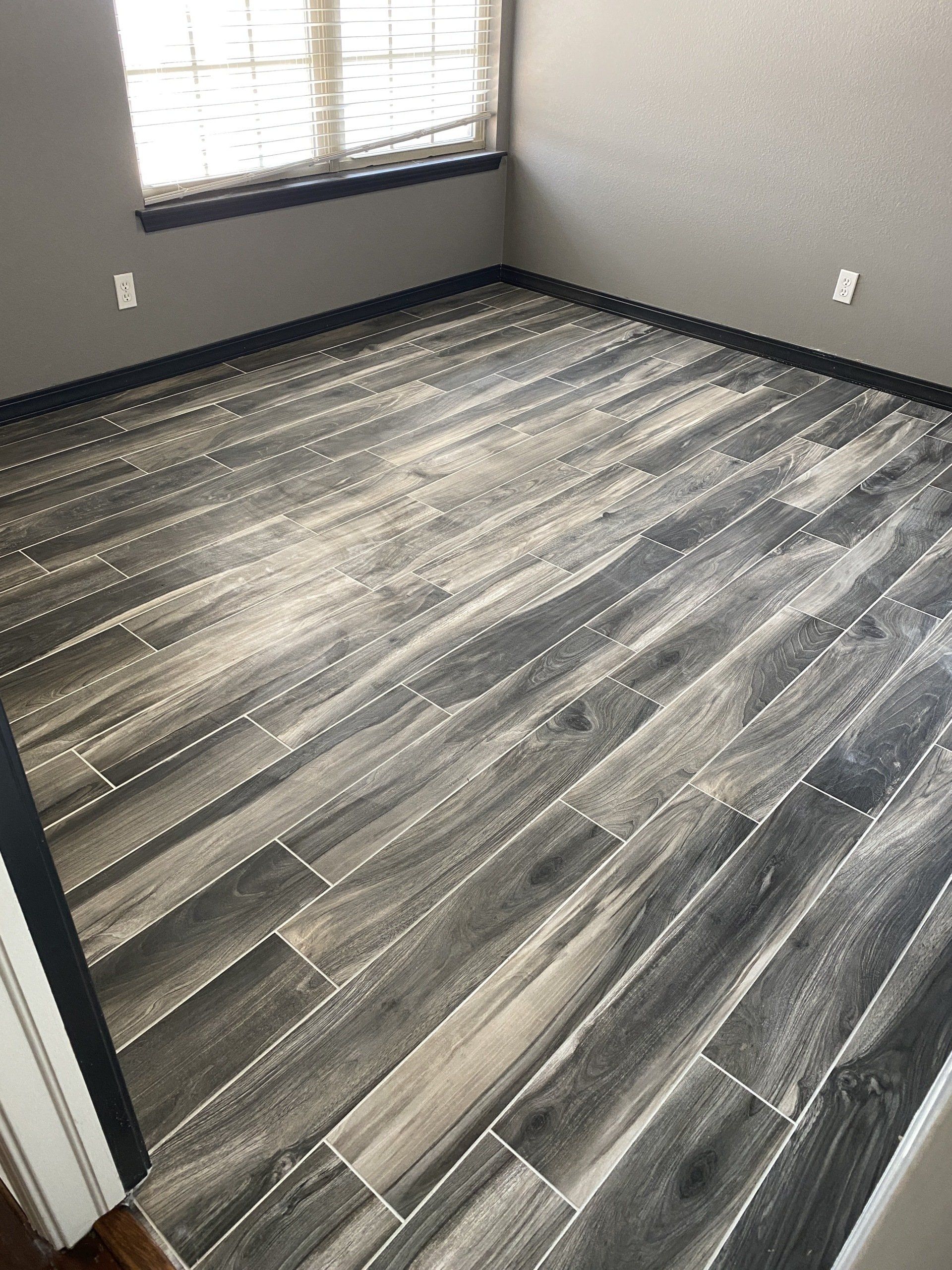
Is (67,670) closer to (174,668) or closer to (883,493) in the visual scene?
(174,668)

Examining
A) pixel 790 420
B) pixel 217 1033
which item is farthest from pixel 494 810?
pixel 790 420

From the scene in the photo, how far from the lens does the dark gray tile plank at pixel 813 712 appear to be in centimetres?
188

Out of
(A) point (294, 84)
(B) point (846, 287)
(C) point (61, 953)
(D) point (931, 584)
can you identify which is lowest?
(D) point (931, 584)

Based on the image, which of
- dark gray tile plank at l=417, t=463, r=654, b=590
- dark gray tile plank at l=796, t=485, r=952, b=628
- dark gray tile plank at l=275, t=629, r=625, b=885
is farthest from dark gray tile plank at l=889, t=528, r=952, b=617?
dark gray tile plank at l=275, t=629, r=625, b=885

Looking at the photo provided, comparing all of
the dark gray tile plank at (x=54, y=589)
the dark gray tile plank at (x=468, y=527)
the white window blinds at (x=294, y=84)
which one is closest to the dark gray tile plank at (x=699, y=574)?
Answer: the dark gray tile plank at (x=468, y=527)

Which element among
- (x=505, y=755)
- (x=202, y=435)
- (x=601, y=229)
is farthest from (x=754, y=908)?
(x=601, y=229)

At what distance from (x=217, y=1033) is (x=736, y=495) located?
6.85 ft

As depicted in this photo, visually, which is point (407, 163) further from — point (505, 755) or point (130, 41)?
point (505, 755)

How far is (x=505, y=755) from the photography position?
6.28 feet

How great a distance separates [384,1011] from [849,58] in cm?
326

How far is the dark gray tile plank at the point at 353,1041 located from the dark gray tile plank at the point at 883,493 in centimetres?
140

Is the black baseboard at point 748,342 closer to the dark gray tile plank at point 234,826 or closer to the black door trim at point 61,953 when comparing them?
the dark gray tile plank at point 234,826

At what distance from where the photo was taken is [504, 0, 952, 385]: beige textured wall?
314 centimetres

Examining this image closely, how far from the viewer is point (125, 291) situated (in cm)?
312
